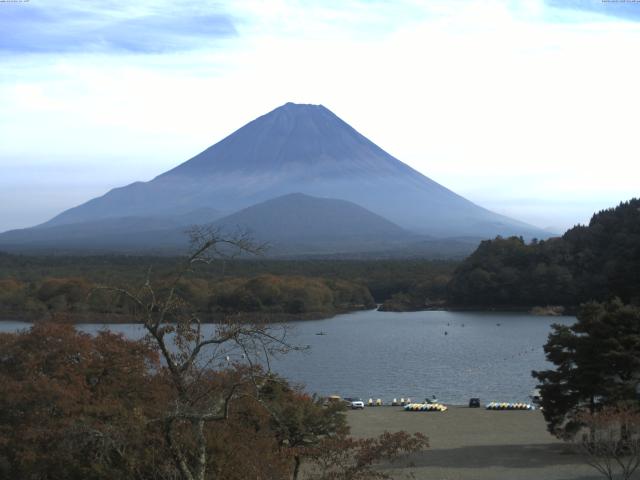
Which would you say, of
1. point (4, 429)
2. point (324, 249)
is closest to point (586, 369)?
point (4, 429)

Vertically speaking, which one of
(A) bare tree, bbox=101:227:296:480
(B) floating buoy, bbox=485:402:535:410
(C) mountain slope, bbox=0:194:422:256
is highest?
(C) mountain slope, bbox=0:194:422:256

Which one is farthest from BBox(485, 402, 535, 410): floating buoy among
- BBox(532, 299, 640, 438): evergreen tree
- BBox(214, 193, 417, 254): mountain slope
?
BBox(214, 193, 417, 254): mountain slope

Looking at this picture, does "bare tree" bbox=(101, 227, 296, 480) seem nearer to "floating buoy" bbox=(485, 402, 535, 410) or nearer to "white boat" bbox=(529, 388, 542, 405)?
"white boat" bbox=(529, 388, 542, 405)

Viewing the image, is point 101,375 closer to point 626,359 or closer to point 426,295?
point 626,359

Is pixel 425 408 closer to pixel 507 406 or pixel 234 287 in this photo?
pixel 507 406

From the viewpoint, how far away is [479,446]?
14.4 metres

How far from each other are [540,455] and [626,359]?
6.45 ft

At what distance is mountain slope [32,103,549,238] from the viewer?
165875 millimetres

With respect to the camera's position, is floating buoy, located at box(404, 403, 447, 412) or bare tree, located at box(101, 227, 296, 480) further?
floating buoy, located at box(404, 403, 447, 412)

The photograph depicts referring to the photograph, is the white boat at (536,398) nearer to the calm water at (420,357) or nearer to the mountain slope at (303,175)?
the calm water at (420,357)

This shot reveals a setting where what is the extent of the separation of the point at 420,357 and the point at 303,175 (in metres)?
145

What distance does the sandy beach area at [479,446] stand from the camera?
1230 cm

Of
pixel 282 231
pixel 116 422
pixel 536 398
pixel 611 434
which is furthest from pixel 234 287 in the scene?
pixel 282 231

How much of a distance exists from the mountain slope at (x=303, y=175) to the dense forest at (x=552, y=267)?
113096 mm
